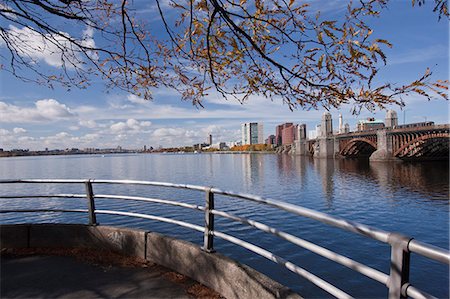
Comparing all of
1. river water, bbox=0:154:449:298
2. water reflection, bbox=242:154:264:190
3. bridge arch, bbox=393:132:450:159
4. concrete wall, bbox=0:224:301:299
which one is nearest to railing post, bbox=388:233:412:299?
concrete wall, bbox=0:224:301:299

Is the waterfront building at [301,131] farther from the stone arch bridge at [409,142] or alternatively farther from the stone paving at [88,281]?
the stone paving at [88,281]

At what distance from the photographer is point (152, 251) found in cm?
507

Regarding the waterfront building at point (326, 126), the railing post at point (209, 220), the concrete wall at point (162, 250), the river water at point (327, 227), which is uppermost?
the waterfront building at point (326, 126)

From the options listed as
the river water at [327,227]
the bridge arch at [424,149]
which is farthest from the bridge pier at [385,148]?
the river water at [327,227]

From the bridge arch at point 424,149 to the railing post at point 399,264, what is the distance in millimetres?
68659

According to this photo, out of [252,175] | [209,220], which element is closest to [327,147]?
[252,175]

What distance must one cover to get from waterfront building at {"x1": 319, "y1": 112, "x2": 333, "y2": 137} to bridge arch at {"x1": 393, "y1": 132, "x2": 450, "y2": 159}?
1445 inches

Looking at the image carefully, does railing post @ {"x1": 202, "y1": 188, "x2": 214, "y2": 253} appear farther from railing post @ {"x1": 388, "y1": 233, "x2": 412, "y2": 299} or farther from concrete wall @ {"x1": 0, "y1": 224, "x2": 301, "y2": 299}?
railing post @ {"x1": 388, "y1": 233, "x2": 412, "y2": 299}

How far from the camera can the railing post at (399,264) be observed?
2.19 metres

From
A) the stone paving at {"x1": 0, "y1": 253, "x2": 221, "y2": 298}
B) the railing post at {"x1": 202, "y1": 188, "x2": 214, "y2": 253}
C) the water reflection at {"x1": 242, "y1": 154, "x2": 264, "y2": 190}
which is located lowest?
the water reflection at {"x1": 242, "y1": 154, "x2": 264, "y2": 190}

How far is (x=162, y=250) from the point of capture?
4.92m

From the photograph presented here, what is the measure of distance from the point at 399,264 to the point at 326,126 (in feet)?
358

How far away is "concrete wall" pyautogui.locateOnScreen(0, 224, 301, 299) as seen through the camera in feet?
11.9

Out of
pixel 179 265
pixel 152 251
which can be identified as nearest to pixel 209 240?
pixel 179 265
